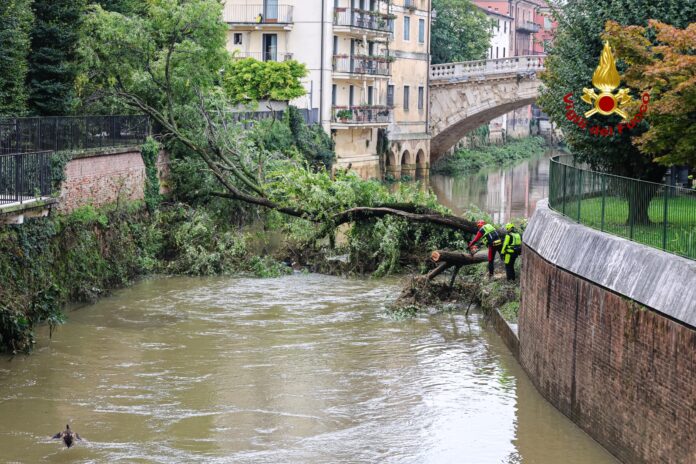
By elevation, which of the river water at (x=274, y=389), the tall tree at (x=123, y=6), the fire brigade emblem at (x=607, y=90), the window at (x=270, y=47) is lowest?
the river water at (x=274, y=389)

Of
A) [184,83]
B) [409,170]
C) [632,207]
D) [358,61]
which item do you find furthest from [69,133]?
[409,170]

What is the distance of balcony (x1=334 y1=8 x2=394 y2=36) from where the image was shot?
58406 mm

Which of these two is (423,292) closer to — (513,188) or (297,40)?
(297,40)

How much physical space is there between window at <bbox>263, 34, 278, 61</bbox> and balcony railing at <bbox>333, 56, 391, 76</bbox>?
9.75 ft

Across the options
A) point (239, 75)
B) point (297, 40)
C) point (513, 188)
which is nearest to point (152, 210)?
point (239, 75)

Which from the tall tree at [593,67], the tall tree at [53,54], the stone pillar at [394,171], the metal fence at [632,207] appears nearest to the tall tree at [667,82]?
the metal fence at [632,207]

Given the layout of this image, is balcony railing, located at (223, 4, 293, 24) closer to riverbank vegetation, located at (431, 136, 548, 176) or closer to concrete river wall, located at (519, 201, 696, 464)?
riverbank vegetation, located at (431, 136, 548, 176)

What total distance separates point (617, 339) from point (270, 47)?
44.8m

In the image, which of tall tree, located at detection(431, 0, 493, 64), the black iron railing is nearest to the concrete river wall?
the black iron railing

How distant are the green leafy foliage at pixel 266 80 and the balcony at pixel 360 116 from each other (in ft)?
17.3

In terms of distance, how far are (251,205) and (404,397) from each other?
16.5 metres

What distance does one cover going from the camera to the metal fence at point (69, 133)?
29000 millimetres

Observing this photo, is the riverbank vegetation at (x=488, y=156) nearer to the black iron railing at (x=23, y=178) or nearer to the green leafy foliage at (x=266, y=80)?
the green leafy foliage at (x=266, y=80)

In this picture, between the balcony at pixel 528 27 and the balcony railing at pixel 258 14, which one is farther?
Result: the balcony at pixel 528 27
